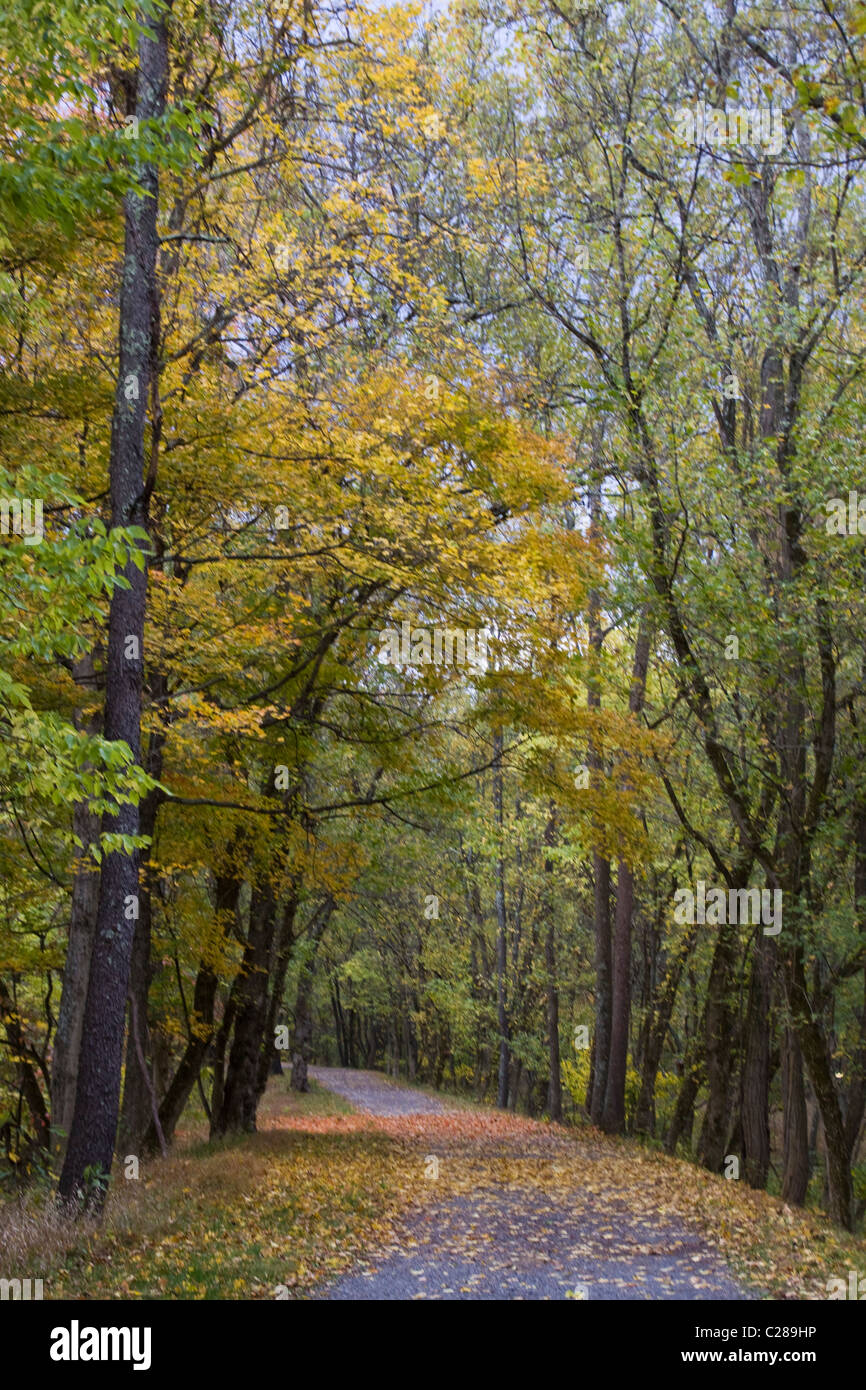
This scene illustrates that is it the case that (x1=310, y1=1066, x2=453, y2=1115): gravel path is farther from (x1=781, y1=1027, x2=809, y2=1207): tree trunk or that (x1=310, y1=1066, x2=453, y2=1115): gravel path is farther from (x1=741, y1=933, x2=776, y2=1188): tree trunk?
(x1=781, y1=1027, x2=809, y2=1207): tree trunk

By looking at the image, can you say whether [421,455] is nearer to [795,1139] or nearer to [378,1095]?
[795,1139]

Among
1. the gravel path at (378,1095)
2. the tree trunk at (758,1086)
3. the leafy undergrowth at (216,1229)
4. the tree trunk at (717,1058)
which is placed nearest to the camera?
the leafy undergrowth at (216,1229)

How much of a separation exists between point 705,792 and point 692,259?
36.8ft

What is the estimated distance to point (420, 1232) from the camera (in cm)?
923

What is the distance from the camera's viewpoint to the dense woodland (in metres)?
10.3

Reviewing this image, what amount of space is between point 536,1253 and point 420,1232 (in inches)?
49.1

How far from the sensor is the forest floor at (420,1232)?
7.27 m

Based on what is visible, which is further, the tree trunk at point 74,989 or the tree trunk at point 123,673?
the tree trunk at point 74,989

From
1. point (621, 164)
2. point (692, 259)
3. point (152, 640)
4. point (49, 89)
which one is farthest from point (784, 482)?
point (49, 89)

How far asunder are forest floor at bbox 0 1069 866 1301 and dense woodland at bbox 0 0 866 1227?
1.25m

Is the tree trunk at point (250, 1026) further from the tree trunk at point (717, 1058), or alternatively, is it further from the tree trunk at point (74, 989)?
the tree trunk at point (717, 1058)

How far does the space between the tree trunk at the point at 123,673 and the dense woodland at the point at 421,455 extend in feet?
0.14

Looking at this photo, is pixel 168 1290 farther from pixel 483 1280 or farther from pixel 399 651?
pixel 399 651

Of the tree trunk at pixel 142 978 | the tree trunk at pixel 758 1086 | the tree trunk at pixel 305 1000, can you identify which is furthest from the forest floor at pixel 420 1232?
the tree trunk at pixel 305 1000
